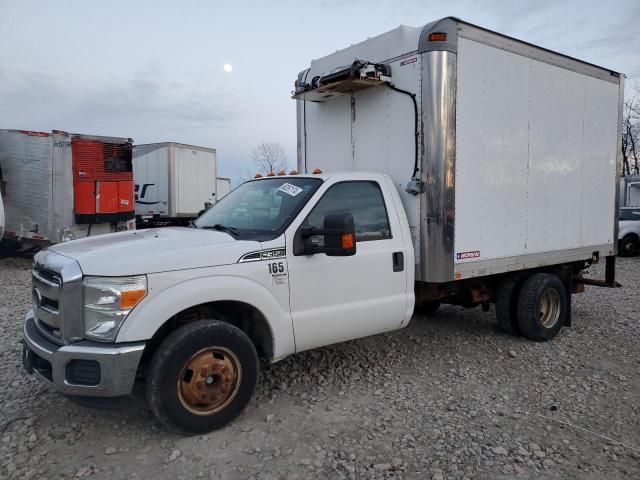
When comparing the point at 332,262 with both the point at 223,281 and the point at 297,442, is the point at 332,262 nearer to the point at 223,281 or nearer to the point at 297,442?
the point at 223,281

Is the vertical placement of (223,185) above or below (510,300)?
above

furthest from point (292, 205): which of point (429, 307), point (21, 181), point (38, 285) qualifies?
point (21, 181)

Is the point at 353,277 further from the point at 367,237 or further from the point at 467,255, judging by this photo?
the point at 467,255

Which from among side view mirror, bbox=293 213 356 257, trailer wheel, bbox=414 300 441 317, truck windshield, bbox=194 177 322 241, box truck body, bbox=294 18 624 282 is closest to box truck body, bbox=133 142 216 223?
box truck body, bbox=294 18 624 282

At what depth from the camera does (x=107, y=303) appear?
3.27 metres

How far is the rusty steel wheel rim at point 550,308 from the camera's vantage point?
618 centimetres

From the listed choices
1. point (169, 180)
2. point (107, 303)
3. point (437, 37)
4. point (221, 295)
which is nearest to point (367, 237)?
point (221, 295)

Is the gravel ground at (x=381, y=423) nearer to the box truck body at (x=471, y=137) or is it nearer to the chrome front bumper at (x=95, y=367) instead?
the chrome front bumper at (x=95, y=367)

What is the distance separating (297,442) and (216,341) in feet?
3.04

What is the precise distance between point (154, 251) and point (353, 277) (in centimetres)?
168

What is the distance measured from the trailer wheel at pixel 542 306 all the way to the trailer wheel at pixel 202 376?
11.7 ft

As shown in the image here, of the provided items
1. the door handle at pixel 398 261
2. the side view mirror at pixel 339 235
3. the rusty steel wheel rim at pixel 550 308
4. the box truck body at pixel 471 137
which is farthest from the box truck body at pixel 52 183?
the rusty steel wheel rim at pixel 550 308

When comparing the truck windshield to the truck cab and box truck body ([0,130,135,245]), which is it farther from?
box truck body ([0,130,135,245])

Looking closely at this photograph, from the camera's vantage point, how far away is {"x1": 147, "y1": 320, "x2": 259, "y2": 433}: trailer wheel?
3.40m
